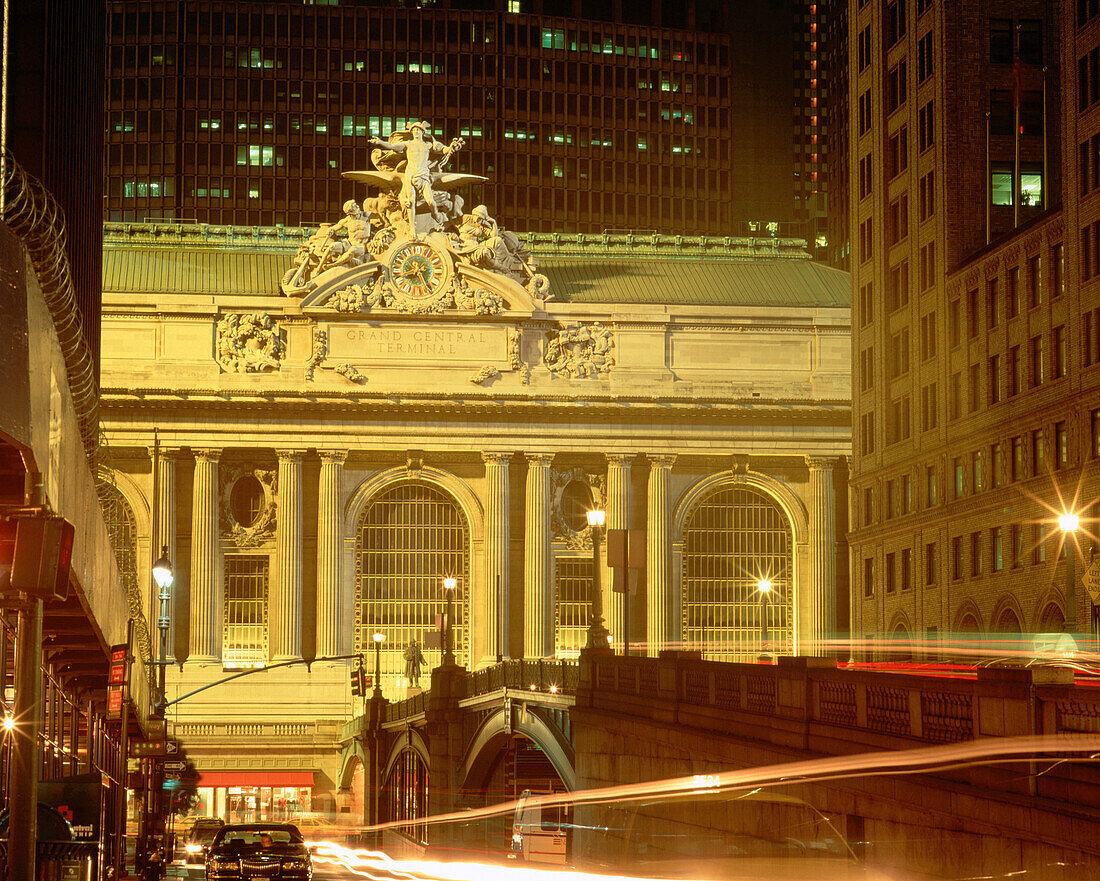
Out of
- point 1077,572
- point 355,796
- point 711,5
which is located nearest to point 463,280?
point 355,796

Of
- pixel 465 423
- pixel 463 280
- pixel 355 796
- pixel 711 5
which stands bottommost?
pixel 355 796

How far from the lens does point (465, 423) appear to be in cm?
10500

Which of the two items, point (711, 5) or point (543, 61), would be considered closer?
point (543, 61)

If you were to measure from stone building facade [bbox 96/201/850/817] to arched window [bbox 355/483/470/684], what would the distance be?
123 millimetres

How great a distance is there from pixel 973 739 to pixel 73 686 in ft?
83.4

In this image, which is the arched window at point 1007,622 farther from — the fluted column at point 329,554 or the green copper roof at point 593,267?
the fluted column at point 329,554

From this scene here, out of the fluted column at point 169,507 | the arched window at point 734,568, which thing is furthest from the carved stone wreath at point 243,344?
the arched window at point 734,568

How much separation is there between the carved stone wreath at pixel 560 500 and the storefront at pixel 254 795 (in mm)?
19393

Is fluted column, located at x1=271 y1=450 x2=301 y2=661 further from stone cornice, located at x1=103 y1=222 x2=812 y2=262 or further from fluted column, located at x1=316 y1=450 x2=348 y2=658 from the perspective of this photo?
stone cornice, located at x1=103 y1=222 x2=812 y2=262

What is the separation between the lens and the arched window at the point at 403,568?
108m

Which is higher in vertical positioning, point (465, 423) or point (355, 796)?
point (465, 423)

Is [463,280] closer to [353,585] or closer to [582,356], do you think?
[582,356]

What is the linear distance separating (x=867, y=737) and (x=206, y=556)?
79.3 meters

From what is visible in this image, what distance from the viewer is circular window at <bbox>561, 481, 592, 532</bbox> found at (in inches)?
4272
